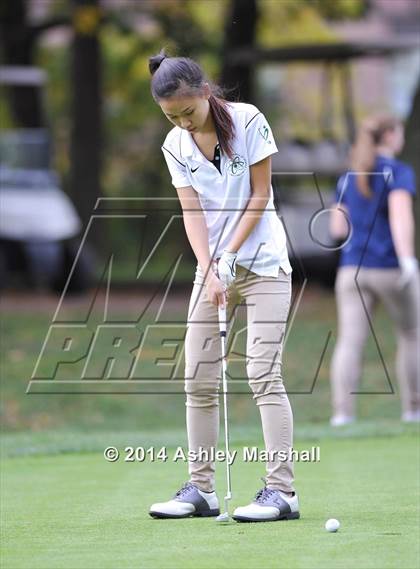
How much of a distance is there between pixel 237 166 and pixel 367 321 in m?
5.23

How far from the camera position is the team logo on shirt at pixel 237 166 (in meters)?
5.88

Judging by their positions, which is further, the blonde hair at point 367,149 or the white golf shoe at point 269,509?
the blonde hair at point 367,149

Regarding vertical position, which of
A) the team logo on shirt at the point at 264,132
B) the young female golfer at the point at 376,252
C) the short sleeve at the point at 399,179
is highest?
the team logo on shirt at the point at 264,132

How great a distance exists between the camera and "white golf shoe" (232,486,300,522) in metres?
5.82

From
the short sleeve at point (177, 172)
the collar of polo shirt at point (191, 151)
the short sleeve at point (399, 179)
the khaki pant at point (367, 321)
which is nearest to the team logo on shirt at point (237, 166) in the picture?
the collar of polo shirt at point (191, 151)

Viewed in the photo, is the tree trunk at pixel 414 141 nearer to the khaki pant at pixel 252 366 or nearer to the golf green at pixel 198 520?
the golf green at pixel 198 520

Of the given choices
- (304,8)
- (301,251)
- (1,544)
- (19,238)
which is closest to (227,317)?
(1,544)

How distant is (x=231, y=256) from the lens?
5.89m

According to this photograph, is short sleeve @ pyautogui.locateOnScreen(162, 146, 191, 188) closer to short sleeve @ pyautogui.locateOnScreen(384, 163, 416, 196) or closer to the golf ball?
the golf ball

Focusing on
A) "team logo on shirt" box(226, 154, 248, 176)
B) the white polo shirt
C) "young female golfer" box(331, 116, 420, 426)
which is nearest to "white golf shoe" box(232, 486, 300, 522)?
the white polo shirt

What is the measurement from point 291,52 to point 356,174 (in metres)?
10.6

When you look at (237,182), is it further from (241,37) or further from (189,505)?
(241,37)

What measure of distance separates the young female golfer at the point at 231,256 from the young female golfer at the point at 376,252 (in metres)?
4.29

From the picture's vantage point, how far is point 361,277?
10.7 metres
